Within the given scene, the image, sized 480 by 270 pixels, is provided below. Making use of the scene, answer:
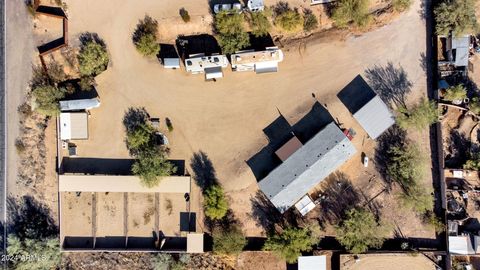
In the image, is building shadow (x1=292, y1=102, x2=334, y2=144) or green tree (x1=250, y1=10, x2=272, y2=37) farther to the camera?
building shadow (x1=292, y1=102, x2=334, y2=144)

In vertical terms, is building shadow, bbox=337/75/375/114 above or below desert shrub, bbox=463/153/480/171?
above

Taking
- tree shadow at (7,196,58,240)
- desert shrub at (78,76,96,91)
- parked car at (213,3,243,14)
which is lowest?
tree shadow at (7,196,58,240)

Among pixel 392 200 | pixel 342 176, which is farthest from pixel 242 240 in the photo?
pixel 392 200

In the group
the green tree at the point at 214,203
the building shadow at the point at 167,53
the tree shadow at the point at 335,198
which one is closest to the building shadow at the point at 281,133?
the green tree at the point at 214,203

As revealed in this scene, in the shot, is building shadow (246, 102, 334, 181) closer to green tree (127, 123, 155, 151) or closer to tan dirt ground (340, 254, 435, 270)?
green tree (127, 123, 155, 151)

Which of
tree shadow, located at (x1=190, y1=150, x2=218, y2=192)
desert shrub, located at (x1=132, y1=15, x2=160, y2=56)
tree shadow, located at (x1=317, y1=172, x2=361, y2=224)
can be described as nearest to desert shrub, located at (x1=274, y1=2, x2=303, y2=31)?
desert shrub, located at (x1=132, y1=15, x2=160, y2=56)

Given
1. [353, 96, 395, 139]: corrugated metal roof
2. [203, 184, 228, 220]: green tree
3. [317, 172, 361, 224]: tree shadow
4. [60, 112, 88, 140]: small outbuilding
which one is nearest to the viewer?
[203, 184, 228, 220]: green tree

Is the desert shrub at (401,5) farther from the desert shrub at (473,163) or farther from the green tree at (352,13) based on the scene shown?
the desert shrub at (473,163)
